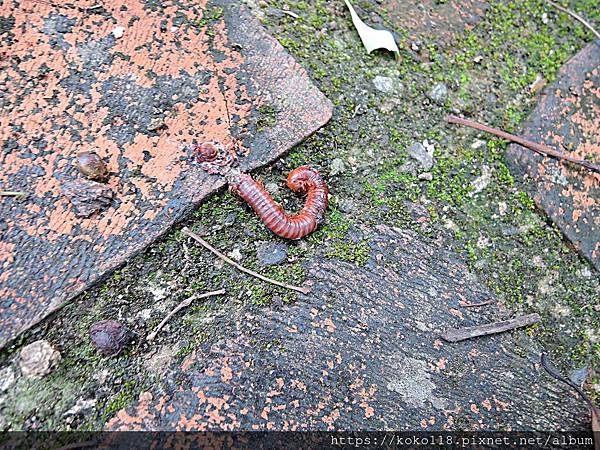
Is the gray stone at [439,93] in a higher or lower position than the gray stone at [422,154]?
higher

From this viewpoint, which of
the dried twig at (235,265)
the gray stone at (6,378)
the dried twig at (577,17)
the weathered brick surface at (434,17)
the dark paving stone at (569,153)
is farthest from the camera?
the dried twig at (577,17)

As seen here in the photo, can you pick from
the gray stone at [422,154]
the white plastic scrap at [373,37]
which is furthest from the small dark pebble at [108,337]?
the white plastic scrap at [373,37]

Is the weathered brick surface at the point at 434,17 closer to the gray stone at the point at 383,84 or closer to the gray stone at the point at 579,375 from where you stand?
the gray stone at the point at 383,84

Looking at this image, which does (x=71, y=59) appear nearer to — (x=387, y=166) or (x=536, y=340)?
(x=387, y=166)

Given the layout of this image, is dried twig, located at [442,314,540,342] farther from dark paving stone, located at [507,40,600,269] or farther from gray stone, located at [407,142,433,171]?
gray stone, located at [407,142,433,171]

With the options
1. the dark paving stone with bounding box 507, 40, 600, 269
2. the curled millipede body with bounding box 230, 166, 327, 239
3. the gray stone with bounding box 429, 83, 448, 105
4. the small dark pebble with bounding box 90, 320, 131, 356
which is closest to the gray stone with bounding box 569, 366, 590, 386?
the dark paving stone with bounding box 507, 40, 600, 269

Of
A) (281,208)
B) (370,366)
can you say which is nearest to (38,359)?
(281,208)

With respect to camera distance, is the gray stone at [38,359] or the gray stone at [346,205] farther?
the gray stone at [346,205]
